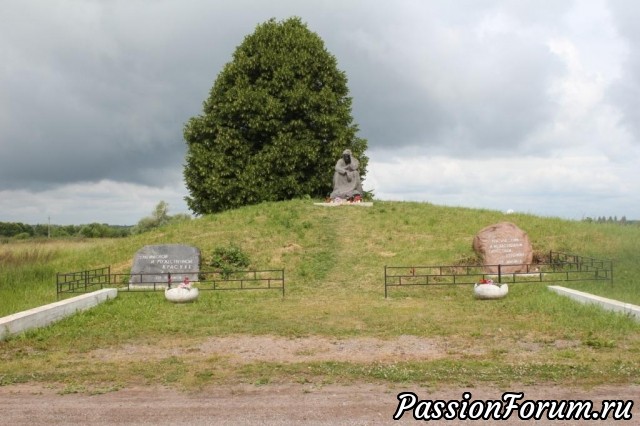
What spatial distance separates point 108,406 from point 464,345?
5811mm

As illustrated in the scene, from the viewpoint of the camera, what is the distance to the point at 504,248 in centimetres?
1975

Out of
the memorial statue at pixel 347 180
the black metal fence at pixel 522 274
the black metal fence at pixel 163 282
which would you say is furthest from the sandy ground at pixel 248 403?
the memorial statue at pixel 347 180

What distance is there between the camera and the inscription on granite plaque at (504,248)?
1952 cm

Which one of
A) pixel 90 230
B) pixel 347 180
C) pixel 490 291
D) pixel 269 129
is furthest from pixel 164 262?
pixel 90 230

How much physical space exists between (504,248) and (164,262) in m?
10.8

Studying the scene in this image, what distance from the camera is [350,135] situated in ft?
114

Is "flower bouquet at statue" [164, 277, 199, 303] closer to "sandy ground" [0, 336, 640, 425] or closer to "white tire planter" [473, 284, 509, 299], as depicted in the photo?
"white tire planter" [473, 284, 509, 299]

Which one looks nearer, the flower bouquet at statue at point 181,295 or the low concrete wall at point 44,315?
the low concrete wall at point 44,315

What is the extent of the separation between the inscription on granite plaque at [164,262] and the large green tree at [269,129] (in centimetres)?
1262

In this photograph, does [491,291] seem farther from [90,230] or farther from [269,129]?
[90,230]

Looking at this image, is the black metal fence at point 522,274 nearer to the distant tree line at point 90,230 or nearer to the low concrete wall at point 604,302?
the low concrete wall at point 604,302

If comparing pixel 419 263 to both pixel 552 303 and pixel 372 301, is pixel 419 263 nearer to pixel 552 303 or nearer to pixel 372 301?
pixel 372 301

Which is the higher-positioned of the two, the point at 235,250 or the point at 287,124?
the point at 287,124

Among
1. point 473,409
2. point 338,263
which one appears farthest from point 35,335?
point 338,263
